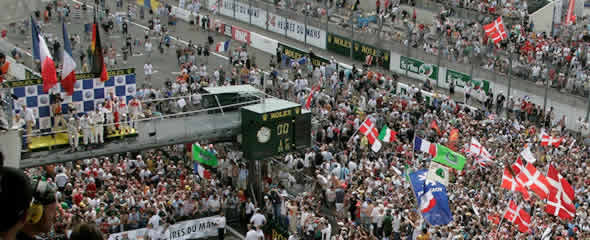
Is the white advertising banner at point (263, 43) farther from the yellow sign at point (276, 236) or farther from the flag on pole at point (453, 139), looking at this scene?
the yellow sign at point (276, 236)

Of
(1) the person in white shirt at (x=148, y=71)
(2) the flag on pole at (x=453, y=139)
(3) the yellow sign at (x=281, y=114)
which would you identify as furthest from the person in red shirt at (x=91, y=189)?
(1) the person in white shirt at (x=148, y=71)

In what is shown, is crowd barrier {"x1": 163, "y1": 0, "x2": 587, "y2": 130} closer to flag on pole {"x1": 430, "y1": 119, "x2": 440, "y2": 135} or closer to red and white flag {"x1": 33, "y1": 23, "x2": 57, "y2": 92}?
flag on pole {"x1": 430, "y1": 119, "x2": 440, "y2": 135}

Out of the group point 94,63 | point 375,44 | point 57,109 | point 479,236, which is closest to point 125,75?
point 94,63

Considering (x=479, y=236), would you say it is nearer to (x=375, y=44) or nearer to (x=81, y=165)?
(x=81, y=165)

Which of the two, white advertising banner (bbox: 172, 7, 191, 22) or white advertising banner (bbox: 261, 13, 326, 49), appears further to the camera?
white advertising banner (bbox: 172, 7, 191, 22)

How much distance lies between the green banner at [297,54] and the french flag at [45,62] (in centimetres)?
2223

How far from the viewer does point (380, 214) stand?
25.1 metres

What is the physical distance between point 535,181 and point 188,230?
11.1 metres

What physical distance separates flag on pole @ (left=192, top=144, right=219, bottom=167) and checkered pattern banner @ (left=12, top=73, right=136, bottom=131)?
3.11m

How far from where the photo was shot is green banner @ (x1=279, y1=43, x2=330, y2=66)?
1788 inches

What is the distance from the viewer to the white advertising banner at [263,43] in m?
51.9

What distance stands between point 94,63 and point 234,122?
18.0 feet

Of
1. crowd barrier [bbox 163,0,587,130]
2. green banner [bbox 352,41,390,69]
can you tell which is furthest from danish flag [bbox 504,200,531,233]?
green banner [bbox 352,41,390,69]

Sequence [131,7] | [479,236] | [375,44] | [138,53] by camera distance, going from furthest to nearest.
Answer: [131,7]
[138,53]
[375,44]
[479,236]
